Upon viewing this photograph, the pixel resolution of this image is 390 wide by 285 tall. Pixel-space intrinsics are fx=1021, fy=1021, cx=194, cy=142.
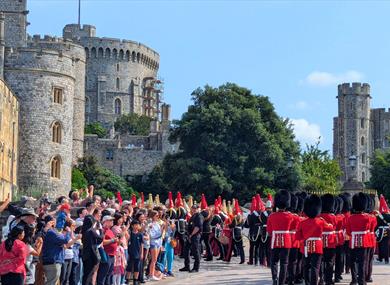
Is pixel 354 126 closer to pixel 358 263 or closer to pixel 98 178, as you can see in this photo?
pixel 98 178

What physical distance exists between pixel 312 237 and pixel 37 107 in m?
37.8

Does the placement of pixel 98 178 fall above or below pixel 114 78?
below

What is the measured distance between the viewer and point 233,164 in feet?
185

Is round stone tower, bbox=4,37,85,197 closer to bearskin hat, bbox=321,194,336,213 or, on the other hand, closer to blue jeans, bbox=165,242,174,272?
blue jeans, bbox=165,242,174,272

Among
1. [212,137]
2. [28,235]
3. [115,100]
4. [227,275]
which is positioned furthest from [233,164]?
[115,100]

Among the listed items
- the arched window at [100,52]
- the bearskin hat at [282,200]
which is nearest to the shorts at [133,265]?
the bearskin hat at [282,200]

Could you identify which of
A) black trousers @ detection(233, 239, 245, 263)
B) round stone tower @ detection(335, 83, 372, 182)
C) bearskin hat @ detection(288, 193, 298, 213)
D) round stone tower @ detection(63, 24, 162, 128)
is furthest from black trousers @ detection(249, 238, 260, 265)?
round stone tower @ detection(335, 83, 372, 182)

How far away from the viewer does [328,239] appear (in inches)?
779

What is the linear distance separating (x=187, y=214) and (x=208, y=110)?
28.6m

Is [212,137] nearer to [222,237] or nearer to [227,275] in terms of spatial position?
[222,237]

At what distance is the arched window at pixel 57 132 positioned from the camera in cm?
5631

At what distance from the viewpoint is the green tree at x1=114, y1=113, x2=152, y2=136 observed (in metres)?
105

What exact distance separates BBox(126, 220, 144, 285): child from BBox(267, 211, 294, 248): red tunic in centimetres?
344

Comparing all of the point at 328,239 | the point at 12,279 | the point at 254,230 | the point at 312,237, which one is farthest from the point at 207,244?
the point at 12,279
